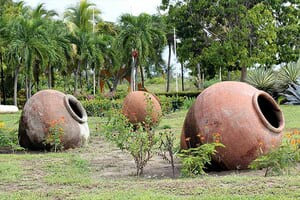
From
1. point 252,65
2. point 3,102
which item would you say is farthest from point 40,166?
point 3,102

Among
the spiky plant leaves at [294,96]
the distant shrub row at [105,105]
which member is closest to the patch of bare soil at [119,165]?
the distant shrub row at [105,105]

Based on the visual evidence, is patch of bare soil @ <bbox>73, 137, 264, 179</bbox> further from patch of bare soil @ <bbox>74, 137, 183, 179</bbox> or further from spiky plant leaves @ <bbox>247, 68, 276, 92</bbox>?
spiky plant leaves @ <bbox>247, 68, 276, 92</bbox>

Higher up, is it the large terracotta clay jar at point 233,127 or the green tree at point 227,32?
the green tree at point 227,32

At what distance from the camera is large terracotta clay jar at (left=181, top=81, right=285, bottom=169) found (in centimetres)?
764

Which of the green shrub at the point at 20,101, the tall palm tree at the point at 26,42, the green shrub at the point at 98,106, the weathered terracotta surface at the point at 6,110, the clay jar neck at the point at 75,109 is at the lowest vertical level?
the green shrub at the point at 20,101

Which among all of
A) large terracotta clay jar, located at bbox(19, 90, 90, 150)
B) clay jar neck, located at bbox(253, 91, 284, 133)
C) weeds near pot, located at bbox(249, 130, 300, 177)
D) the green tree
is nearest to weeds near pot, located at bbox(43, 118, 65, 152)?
large terracotta clay jar, located at bbox(19, 90, 90, 150)

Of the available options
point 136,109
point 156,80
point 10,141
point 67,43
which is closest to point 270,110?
point 10,141

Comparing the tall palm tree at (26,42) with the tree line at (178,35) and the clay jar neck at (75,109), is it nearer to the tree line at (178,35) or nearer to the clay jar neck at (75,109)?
the tree line at (178,35)

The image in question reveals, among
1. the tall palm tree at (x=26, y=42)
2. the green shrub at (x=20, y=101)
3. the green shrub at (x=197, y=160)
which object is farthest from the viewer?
the green shrub at (x=20, y=101)

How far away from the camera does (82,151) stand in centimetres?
1094

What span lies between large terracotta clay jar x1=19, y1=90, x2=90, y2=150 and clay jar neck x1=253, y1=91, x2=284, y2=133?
4.35 meters

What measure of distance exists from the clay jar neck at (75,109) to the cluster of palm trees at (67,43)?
15.2 meters

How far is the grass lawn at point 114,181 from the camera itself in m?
5.71

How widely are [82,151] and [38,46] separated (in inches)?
658
